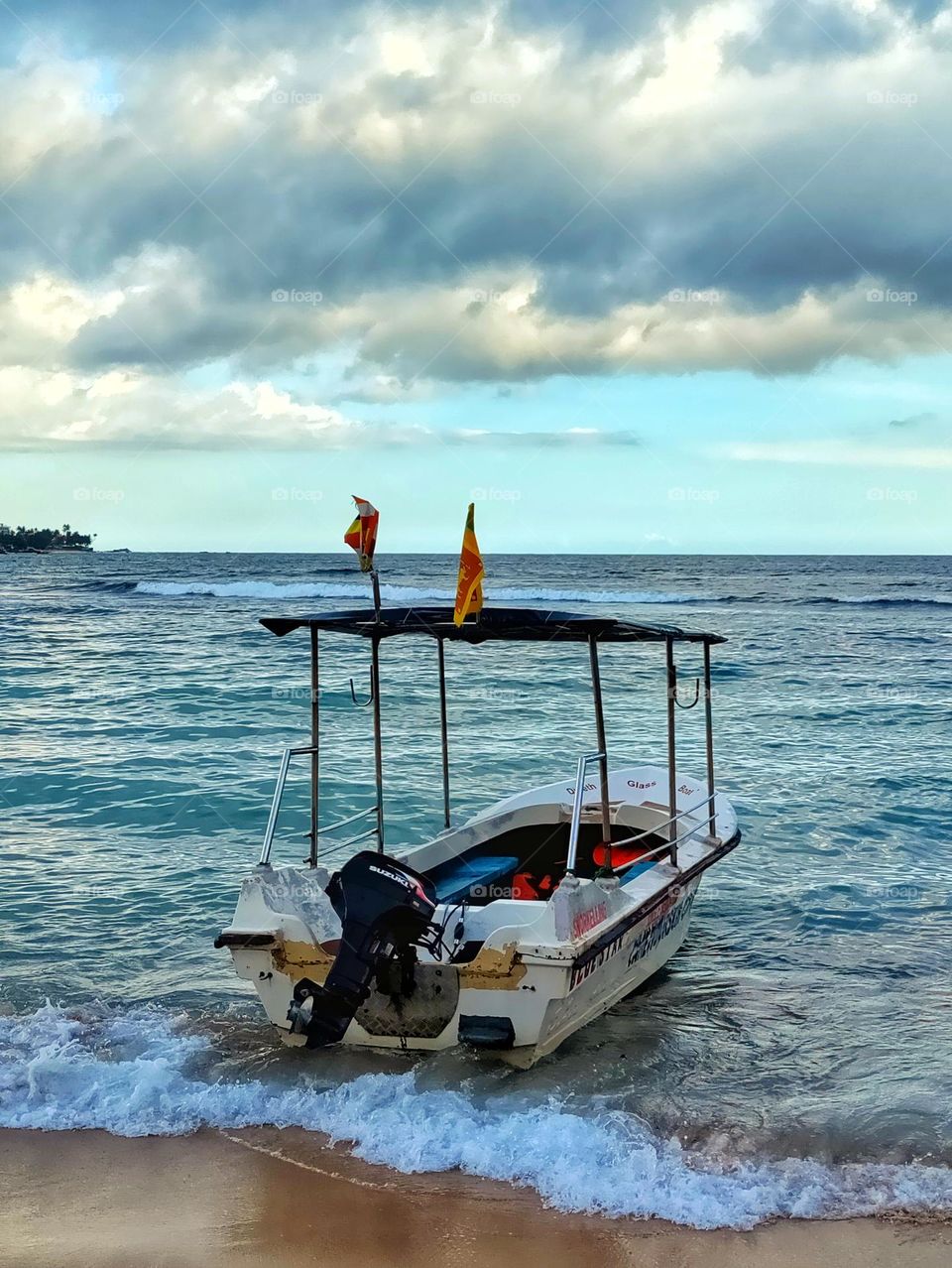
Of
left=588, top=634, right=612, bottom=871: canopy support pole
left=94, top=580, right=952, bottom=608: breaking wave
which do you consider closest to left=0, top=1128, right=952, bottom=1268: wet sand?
left=588, top=634, right=612, bottom=871: canopy support pole

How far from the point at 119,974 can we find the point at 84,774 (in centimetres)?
695

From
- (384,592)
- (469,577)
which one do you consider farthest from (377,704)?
(384,592)

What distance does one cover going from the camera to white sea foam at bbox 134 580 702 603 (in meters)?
56.9

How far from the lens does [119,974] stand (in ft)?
29.3

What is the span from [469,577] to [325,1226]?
11.3 ft

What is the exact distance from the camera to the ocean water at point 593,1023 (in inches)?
249

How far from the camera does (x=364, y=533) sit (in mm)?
7262

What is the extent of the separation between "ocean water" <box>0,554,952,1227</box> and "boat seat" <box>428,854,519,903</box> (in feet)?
4.87

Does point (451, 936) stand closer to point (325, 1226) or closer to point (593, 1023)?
point (593, 1023)

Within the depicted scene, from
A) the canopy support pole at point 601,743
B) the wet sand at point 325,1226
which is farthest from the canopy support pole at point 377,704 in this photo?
the wet sand at point 325,1226

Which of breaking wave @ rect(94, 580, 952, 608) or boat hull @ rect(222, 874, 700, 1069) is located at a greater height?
breaking wave @ rect(94, 580, 952, 608)

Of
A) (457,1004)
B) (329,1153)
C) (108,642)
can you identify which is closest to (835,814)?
(457,1004)

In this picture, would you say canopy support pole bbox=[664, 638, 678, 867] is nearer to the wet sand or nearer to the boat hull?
the boat hull

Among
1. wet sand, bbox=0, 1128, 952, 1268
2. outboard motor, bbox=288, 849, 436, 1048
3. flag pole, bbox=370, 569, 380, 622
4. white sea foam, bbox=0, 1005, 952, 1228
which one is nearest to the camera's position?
wet sand, bbox=0, 1128, 952, 1268
